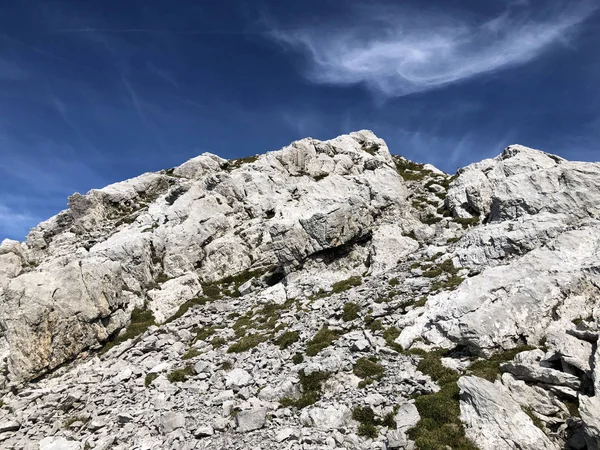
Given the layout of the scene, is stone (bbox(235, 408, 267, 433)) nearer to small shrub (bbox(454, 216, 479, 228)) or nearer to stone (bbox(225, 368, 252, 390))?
stone (bbox(225, 368, 252, 390))

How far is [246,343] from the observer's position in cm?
2489

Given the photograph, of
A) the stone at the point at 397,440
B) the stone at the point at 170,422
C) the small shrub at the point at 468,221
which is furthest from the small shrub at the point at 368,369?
the small shrub at the point at 468,221

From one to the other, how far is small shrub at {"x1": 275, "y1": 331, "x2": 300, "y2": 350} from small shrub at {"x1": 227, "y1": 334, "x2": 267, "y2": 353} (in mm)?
1375

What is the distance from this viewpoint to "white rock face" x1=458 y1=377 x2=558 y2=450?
1239 centimetres

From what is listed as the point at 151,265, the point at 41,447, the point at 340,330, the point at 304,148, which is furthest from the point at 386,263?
the point at 304,148

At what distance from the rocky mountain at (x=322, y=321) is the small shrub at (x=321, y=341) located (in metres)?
0.22

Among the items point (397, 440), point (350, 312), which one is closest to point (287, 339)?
point (350, 312)

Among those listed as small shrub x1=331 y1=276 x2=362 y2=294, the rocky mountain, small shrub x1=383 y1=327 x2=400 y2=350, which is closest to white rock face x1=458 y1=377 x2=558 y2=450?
the rocky mountain

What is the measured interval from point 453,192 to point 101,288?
42981 millimetres

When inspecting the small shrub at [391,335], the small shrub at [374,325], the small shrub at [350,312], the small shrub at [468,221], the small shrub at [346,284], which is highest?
the small shrub at [468,221]

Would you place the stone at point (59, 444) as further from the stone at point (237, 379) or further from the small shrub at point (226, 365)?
the small shrub at point (226, 365)

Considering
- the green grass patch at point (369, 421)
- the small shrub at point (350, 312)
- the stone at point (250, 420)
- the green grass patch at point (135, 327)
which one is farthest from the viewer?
the green grass patch at point (135, 327)

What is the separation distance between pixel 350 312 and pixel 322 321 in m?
2.24

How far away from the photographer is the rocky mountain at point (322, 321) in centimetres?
1498
